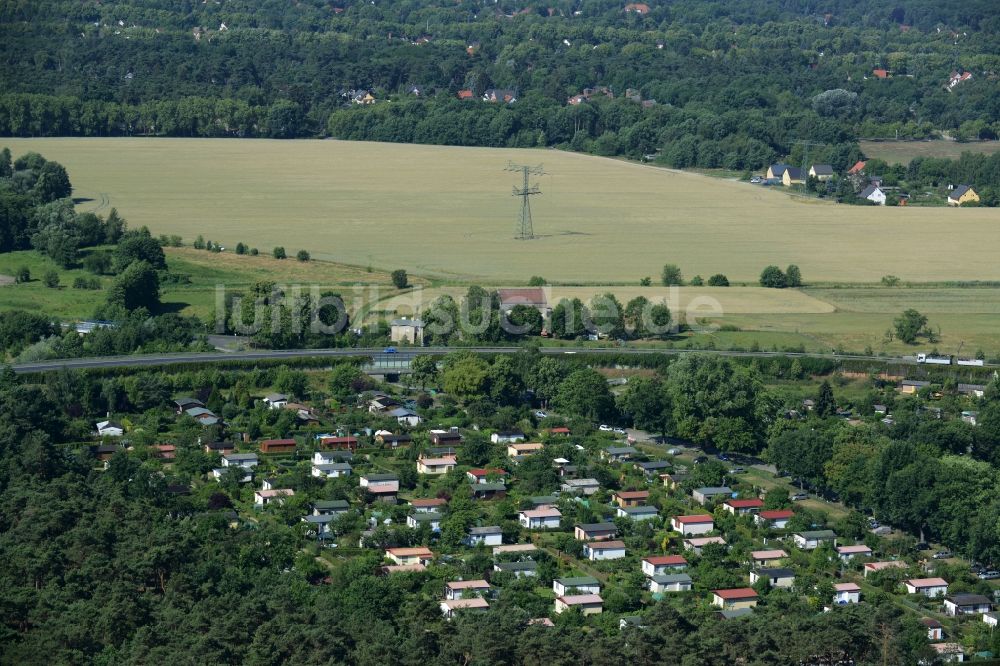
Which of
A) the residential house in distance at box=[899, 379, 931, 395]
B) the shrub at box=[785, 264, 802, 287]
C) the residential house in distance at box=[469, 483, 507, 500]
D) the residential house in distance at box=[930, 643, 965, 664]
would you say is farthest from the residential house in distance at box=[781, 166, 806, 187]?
the residential house in distance at box=[930, 643, 965, 664]

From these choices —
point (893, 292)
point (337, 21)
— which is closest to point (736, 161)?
point (893, 292)

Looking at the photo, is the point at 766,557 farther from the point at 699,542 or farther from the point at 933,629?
the point at 933,629

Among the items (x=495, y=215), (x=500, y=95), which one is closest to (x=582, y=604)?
(x=495, y=215)

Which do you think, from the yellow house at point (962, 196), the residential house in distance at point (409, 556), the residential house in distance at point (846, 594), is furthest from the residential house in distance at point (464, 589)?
the yellow house at point (962, 196)

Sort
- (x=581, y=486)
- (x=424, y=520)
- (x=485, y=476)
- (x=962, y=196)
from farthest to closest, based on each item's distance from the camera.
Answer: (x=962, y=196), (x=485, y=476), (x=581, y=486), (x=424, y=520)

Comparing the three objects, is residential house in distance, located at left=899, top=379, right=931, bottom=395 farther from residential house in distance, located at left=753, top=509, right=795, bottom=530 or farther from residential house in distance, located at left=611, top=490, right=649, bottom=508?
residential house in distance, located at left=611, top=490, right=649, bottom=508

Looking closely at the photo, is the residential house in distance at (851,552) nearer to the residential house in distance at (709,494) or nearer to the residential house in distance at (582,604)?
the residential house in distance at (709,494)
